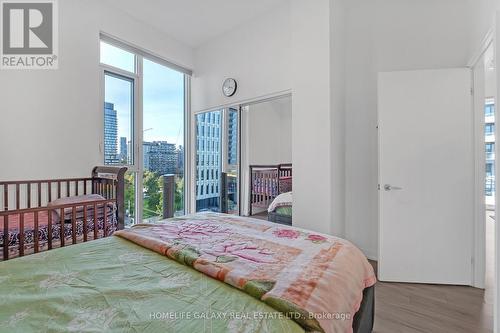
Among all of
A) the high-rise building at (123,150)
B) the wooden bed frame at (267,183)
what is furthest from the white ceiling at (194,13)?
the wooden bed frame at (267,183)

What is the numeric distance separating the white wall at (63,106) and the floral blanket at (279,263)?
170cm

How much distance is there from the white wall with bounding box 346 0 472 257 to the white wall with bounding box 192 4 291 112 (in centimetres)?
75

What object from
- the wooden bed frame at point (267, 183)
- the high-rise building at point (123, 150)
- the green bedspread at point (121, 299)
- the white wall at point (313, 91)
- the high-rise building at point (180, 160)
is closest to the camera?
the green bedspread at point (121, 299)

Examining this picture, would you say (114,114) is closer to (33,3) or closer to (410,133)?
(33,3)

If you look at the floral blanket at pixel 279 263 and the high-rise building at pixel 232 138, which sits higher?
the high-rise building at pixel 232 138

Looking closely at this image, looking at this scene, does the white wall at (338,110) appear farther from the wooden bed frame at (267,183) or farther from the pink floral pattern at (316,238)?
the pink floral pattern at (316,238)

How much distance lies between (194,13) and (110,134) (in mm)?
1842

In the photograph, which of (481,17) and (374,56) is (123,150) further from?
(481,17)

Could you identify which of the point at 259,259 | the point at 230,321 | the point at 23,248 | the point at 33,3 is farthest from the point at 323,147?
the point at 33,3

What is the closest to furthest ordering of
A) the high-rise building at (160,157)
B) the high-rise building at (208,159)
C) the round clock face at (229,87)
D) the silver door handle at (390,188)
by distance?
the silver door handle at (390,188) → the round clock face at (229,87) → the high-rise building at (160,157) → the high-rise building at (208,159)

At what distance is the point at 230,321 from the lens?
2.39ft

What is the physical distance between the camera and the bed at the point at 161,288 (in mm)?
735

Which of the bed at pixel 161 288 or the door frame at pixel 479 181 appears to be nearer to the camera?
the bed at pixel 161 288

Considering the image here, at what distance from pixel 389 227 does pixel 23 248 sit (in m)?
2.95
